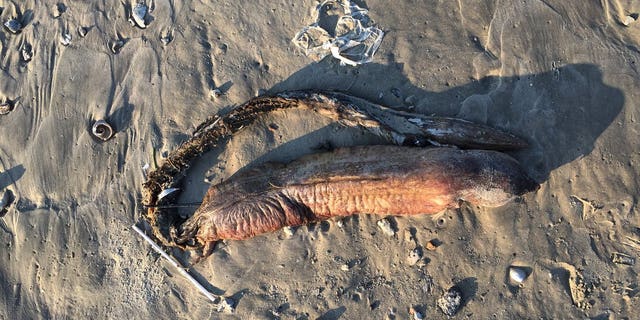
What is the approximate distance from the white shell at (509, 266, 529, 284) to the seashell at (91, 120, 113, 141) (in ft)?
22.7

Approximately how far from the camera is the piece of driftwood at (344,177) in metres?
5.98

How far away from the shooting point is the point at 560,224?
261 inches

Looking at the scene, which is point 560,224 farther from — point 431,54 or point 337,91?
point 337,91

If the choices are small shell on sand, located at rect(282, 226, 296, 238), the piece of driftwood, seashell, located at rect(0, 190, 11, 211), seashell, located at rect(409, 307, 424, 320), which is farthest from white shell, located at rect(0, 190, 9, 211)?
seashell, located at rect(409, 307, 424, 320)

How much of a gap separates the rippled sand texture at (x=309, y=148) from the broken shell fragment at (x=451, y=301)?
0.13 meters

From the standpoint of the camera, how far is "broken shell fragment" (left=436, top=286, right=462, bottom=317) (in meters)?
6.60

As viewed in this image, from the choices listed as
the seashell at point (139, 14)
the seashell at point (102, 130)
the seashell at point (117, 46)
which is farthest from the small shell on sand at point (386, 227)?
the seashell at point (117, 46)

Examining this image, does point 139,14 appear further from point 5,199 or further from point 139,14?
point 5,199

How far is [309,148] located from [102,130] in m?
3.46

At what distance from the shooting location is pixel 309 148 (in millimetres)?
6832

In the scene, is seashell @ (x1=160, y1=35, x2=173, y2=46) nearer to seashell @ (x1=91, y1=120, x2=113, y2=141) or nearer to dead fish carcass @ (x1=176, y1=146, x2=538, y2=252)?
seashell @ (x1=91, y1=120, x2=113, y2=141)

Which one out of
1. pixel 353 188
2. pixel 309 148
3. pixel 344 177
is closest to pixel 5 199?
pixel 309 148

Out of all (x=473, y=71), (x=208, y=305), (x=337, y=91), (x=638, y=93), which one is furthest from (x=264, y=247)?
(x=638, y=93)

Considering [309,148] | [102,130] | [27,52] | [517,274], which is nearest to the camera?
[517,274]
